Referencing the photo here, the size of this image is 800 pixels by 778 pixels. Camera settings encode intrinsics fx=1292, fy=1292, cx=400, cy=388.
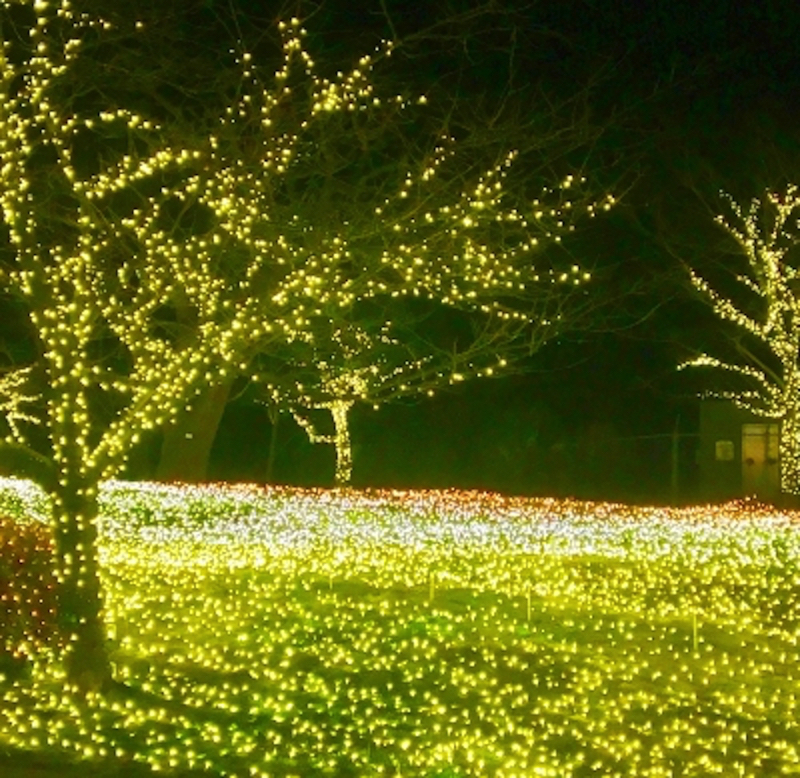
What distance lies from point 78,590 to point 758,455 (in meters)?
27.6

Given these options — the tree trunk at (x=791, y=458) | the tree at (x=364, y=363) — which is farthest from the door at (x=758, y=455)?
the tree at (x=364, y=363)

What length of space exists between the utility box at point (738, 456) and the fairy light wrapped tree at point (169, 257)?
24.1 metres

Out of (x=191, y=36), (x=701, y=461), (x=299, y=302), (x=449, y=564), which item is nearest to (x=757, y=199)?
(x=701, y=461)

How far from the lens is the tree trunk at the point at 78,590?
25.6ft

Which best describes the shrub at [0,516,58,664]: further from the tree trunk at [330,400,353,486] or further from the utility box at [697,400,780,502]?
the utility box at [697,400,780,502]

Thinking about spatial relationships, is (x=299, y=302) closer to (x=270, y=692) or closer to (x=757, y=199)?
(x=270, y=692)

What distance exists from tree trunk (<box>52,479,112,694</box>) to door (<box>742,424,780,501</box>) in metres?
26.7

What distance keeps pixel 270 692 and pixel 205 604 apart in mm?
3191

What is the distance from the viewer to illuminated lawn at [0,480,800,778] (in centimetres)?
686

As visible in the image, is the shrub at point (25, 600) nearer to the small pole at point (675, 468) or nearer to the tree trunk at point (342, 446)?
the tree trunk at point (342, 446)

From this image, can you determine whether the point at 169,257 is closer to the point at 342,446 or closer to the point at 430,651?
the point at 430,651

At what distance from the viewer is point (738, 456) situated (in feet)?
109

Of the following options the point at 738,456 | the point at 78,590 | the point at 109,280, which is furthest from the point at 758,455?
the point at 78,590

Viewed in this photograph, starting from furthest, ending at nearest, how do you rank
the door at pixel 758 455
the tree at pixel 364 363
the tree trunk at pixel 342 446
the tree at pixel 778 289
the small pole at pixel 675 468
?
the door at pixel 758 455 < the small pole at pixel 675 468 < the tree trunk at pixel 342 446 < the tree at pixel 778 289 < the tree at pixel 364 363
